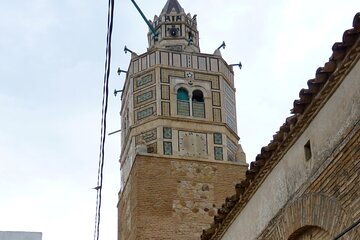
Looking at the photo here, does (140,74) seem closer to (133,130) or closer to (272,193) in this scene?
(133,130)

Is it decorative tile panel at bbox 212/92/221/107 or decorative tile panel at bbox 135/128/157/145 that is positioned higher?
decorative tile panel at bbox 212/92/221/107

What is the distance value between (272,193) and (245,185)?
2.74 feet

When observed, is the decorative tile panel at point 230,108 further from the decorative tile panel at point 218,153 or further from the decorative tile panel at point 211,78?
the decorative tile panel at point 218,153

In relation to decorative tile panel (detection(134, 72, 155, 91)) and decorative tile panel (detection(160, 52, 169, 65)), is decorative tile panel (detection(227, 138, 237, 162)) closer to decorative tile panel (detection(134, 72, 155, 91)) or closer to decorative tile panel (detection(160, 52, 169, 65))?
decorative tile panel (detection(134, 72, 155, 91))

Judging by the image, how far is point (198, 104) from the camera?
21297 millimetres

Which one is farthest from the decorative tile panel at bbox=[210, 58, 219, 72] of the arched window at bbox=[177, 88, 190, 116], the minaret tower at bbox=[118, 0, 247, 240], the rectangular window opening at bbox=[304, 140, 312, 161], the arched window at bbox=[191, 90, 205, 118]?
the rectangular window opening at bbox=[304, 140, 312, 161]

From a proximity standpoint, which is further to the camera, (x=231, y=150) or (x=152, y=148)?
(x=231, y=150)

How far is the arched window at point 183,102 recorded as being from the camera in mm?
20953

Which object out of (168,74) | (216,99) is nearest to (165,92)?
(168,74)

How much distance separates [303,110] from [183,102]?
12.5 m

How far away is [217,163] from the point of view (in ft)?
66.9

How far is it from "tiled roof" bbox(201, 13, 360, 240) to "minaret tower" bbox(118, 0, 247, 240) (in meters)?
7.98

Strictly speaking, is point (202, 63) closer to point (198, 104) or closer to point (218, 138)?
point (198, 104)

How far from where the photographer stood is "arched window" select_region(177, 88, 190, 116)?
68.7 feet
